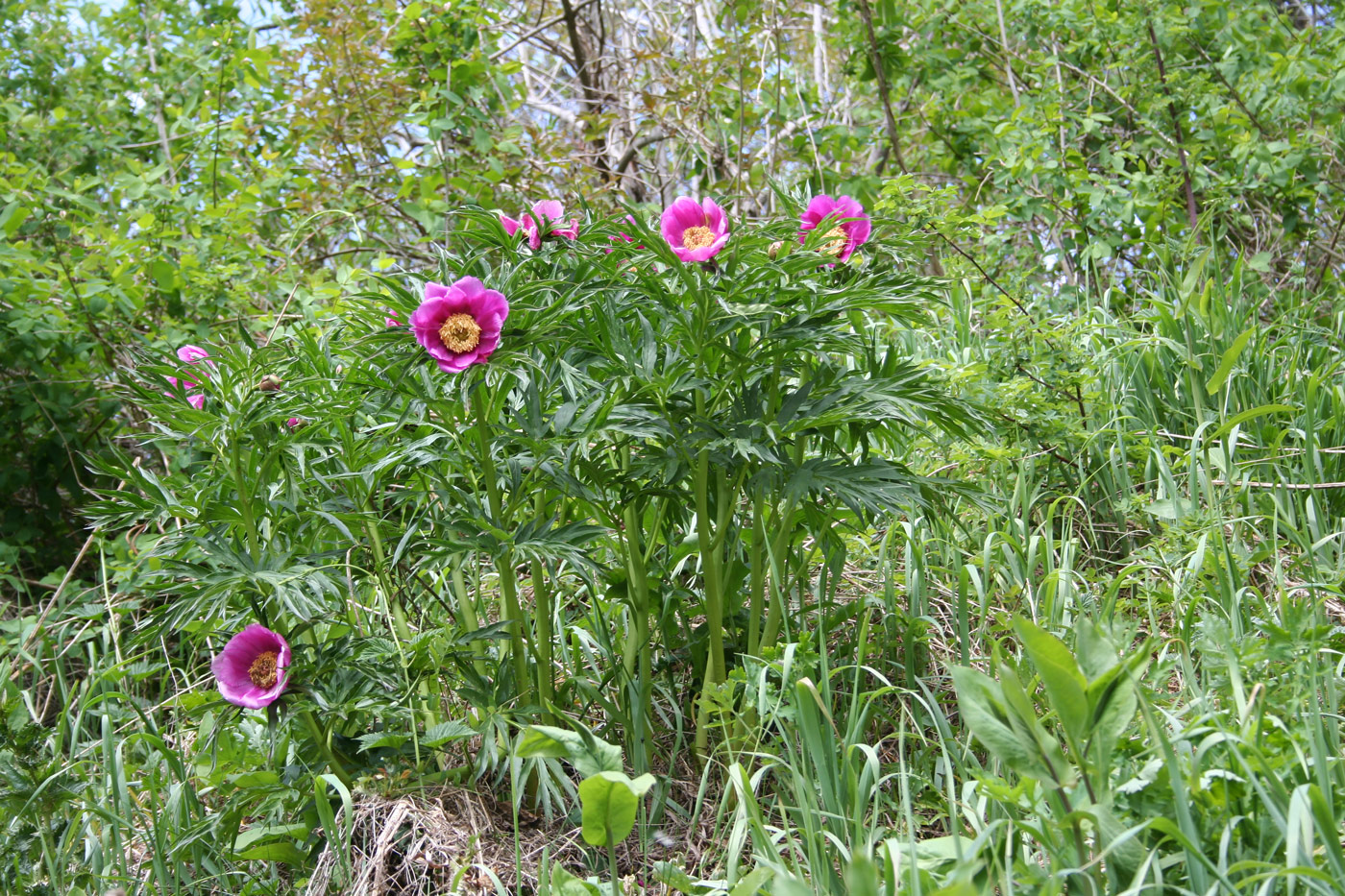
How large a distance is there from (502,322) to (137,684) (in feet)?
6.55

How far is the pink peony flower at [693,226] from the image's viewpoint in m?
1.59

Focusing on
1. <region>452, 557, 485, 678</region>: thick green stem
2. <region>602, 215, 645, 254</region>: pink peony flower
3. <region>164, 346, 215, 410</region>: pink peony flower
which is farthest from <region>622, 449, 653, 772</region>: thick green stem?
<region>164, 346, 215, 410</region>: pink peony flower

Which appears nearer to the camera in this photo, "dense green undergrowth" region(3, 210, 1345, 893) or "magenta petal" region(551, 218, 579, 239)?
"dense green undergrowth" region(3, 210, 1345, 893)

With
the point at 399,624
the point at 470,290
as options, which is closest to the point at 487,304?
the point at 470,290

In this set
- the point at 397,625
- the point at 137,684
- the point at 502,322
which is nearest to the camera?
the point at 502,322

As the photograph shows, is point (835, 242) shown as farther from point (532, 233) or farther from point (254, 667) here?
point (254, 667)

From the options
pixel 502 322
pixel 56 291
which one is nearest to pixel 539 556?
pixel 502 322

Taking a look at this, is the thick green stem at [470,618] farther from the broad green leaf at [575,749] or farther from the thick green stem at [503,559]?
the broad green leaf at [575,749]

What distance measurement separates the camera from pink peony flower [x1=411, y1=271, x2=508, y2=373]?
1.41m

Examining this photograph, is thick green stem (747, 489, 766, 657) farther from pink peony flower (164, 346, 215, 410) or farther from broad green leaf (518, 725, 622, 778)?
pink peony flower (164, 346, 215, 410)

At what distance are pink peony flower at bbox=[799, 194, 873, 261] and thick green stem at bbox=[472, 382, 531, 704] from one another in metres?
0.59

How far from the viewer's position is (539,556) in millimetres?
1504

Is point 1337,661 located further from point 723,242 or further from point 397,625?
point 397,625

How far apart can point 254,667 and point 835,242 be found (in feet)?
3.71
